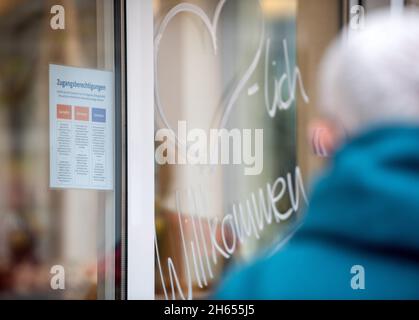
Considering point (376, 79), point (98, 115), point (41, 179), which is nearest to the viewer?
point (376, 79)

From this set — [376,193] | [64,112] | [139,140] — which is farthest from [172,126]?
[376,193]

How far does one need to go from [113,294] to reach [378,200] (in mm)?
3364

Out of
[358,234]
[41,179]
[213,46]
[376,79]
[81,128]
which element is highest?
[213,46]

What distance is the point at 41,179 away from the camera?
4359 mm

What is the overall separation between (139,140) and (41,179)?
0.57 m

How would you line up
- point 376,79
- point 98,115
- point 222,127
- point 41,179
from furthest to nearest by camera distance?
point 222,127 → point 98,115 → point 41,179 → point 376,79

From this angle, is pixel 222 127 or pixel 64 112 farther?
pixel 222 127

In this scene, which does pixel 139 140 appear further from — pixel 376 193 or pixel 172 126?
pixel 376 193

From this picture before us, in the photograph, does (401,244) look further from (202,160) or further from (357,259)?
(202,160)

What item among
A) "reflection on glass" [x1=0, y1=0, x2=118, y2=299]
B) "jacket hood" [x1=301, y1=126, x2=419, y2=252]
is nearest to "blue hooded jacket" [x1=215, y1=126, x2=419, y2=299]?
"jacket hood" [x1=301, y1=126, x2=419, y2=252]

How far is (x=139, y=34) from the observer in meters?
4.50

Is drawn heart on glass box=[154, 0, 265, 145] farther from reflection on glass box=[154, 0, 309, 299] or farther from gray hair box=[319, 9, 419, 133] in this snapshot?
gray hair box=[319, 9, 419, 133]

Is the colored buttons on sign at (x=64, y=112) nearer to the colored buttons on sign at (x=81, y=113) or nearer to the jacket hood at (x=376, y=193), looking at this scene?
the colored buttons on sign at (x=81, y=113)
